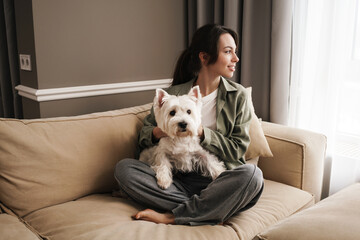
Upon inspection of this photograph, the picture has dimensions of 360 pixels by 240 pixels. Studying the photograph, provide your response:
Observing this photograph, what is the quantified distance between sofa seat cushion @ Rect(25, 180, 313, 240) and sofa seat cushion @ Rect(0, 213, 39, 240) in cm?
8

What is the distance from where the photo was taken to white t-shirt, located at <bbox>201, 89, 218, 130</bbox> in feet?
6.34

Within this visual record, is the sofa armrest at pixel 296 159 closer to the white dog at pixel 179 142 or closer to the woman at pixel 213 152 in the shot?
the woman at pixel 213 152

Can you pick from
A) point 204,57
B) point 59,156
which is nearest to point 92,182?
point 59,156

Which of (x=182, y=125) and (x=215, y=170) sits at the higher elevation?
(x=182, y=125)

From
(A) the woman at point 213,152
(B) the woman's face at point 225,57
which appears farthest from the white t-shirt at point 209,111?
(B) the woman's face at point 225,57

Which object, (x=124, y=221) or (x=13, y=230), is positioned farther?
(x=124, y=221)

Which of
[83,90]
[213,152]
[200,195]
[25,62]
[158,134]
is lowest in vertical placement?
[200,195]

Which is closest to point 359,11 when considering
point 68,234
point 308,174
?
point 308,174

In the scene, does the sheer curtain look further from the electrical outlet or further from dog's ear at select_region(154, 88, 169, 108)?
the electrical outlet

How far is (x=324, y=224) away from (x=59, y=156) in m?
1.32

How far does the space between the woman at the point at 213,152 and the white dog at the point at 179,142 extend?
4 cm

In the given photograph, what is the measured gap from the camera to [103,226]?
146 centimetres

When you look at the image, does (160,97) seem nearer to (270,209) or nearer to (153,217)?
(153,217)

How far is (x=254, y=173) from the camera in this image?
1.59 metres
